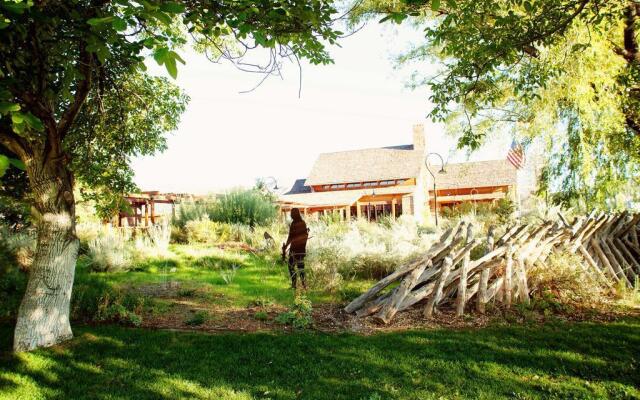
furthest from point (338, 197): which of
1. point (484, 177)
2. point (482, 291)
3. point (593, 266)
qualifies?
point (482, 291)

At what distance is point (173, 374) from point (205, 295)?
3520mm

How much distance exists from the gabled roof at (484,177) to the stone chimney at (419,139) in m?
2.92

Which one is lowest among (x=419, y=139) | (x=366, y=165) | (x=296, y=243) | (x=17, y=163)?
(x=296, y=243)

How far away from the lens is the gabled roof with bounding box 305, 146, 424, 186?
36.4m

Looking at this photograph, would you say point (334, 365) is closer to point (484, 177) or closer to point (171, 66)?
point (171, 66)

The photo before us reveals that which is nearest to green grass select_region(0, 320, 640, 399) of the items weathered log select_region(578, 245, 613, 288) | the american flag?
weathered log select_region(578, 245, 613, 288)

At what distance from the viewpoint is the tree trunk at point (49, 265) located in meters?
5.10

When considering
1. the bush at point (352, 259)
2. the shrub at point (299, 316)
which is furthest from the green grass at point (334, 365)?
the bush at point (352, 259)

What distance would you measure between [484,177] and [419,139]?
20.9 ft

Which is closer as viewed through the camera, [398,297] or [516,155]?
[398,297]

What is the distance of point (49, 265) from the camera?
5.19 metres

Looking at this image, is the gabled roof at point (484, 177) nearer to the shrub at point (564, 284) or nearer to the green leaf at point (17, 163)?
the shrub at point (564, 284)

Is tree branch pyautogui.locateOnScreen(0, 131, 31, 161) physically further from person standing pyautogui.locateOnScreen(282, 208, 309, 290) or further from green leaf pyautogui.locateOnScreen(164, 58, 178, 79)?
person standing pyautogui.locateOnScreen(282, 208, 309, 290)

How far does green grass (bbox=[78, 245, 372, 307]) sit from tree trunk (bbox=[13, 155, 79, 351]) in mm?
2741
